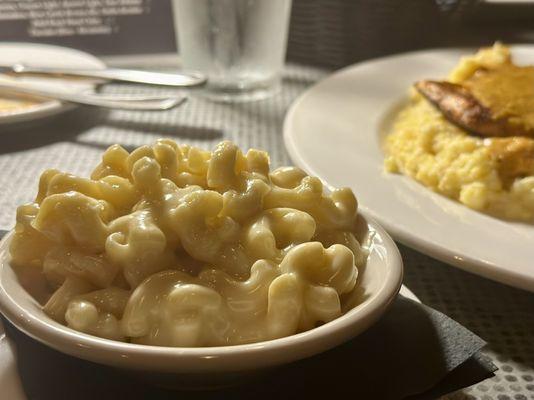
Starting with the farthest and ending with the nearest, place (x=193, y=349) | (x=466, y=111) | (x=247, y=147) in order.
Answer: (x=247, y=147), (x=466, y=111), (x=193, y=349)

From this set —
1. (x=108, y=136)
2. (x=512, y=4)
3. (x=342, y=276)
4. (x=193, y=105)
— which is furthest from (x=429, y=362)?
(x=512, y=4)

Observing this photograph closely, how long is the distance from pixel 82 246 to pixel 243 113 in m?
0.89

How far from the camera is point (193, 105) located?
1.46 m

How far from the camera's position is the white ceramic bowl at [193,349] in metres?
0.47

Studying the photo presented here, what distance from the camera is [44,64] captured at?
154 centimetres

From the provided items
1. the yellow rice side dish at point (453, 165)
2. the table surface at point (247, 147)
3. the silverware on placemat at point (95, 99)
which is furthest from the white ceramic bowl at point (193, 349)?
the silverware on placemat at point (95, 99)

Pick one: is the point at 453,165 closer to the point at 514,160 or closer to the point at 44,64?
the point at 514,160

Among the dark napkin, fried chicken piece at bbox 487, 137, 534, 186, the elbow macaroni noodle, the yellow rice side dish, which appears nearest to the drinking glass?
the yellow rice side dish

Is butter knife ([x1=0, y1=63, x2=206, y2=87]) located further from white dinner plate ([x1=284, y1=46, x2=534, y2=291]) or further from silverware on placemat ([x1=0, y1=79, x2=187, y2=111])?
white dinner plate ([x1=284, y1=46, x2=534, y2=291])

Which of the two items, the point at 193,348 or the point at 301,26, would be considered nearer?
the point at 193,348

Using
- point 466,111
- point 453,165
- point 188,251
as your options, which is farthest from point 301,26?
point 188,251

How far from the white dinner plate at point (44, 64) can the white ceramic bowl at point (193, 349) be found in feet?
2.45

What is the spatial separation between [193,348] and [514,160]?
654mm

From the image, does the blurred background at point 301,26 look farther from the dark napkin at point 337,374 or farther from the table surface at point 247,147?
the dark napkin at point 337,374
